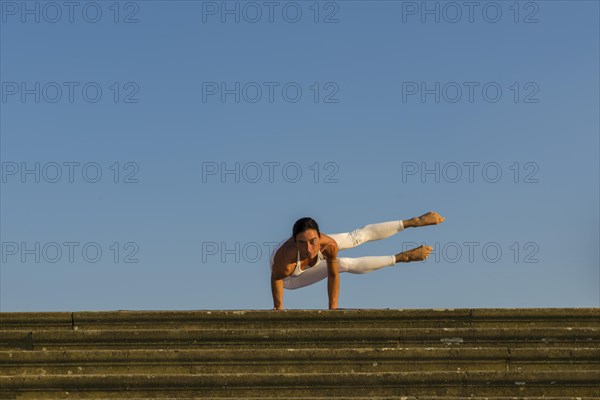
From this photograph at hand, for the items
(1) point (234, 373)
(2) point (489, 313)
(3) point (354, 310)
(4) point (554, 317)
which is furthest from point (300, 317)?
(4) point (554, 317)

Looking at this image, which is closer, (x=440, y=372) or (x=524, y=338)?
(x=440, y=372)

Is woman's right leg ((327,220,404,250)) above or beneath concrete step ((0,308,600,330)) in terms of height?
above

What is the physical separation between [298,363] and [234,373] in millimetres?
462

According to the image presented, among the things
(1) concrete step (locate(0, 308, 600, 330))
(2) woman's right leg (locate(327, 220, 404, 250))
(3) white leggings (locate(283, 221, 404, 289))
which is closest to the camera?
(1) concrete step (locate(0, 308, 600, 330))

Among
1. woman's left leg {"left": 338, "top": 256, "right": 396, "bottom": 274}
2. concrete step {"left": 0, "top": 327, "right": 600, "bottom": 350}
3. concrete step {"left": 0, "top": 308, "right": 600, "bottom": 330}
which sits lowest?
concrete step {"left": 0, "top": 327, "right": 600, "bottom": 350}

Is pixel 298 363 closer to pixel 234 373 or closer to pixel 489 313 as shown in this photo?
pixel 234 373

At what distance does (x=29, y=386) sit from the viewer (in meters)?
6.67

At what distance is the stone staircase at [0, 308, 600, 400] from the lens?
660cm

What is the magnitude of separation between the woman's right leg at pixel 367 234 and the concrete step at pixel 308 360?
3.84 m

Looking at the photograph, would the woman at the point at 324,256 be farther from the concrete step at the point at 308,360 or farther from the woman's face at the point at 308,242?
the concrete step at the point at 308,360

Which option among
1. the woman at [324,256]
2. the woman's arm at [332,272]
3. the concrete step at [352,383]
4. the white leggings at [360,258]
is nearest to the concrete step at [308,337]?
the concrete step at [352,383]

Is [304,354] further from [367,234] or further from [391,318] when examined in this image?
[367,234]

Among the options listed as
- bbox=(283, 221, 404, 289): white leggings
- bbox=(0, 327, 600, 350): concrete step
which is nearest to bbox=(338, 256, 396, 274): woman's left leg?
bbox=(283, 221, 404, 289): white leggings

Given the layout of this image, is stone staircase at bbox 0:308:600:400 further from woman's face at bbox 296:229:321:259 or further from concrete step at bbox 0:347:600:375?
woman's face at bbox 296:229:321:259
